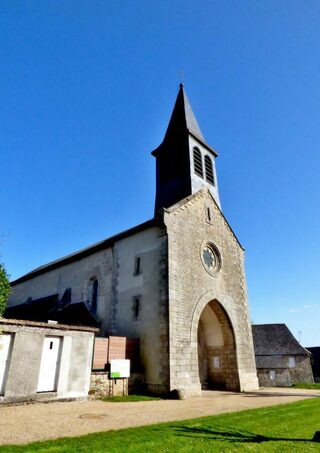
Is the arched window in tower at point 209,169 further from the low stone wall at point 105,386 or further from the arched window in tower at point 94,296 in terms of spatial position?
the low stone wall at point 105,386

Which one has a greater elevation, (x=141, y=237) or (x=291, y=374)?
(x=141, y=237)

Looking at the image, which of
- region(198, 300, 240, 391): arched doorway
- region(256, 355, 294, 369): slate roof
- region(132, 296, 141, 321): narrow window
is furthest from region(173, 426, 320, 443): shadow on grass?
Result: region(256, 355, 294, 369): slate roof

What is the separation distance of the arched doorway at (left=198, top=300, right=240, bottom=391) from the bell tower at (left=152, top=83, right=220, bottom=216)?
732cm

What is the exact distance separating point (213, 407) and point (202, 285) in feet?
21.2

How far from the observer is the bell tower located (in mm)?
19270

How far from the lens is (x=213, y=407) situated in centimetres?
970

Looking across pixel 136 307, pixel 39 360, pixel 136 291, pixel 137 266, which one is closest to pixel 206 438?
pixel 39 360

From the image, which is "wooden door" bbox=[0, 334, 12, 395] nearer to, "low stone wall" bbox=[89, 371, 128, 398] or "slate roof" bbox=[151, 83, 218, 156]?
"low stone wall" bbox=[89, 371, 128, 398]

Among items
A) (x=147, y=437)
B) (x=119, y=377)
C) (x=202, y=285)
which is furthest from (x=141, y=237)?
(x=147, y=437)

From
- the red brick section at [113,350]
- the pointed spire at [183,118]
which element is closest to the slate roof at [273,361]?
the red brick section at [113,350]

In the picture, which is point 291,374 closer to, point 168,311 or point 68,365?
point 168,311

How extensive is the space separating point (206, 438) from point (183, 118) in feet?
68.5

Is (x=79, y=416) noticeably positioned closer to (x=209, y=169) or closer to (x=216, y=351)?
(x=216, y=351)

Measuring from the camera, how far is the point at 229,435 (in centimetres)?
586
